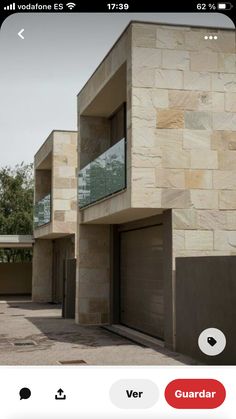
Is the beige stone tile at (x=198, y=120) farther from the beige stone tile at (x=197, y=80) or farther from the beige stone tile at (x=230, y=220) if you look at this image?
the beige stone tile at (x=230, y=220)

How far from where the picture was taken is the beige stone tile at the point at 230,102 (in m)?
11.6

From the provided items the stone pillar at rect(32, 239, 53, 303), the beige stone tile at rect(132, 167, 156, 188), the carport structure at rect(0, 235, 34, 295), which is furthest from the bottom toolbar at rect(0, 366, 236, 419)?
the carport structure at rect(0, 235, 34, 295)

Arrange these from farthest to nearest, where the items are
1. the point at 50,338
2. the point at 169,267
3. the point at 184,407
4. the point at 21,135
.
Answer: the point at 50,338, the point at 169,267, the point at 21,135, the point at 184,407

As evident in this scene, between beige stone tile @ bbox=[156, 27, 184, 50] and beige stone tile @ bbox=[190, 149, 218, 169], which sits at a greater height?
beige stone tile @ bbox=[156, 27, 184, 50]

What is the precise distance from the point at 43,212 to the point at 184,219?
48.4 ft

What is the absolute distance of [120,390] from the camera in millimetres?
3076

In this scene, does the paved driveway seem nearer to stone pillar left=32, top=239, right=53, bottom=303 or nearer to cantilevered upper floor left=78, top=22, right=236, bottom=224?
cantilevered upper floor left=78, top=22, right=236, bottom=224

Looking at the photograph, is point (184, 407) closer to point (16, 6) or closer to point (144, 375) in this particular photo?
point (144, 375)

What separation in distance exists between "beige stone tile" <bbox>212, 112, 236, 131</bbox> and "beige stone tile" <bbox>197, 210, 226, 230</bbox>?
1.89 metres

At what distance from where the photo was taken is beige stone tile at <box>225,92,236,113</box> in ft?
38.2

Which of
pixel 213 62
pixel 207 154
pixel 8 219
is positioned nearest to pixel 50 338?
pixel 207 154

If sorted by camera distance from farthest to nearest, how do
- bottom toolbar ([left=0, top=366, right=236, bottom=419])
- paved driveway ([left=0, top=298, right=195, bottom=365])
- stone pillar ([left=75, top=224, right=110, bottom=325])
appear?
stone pillar ([left=75, top=224, right=110, bottom=325])
paved driveway ([left=0, top=298, right=195, bottom=365])
bottom toolbar ([left=0, top=366, right=236, bottom=419])

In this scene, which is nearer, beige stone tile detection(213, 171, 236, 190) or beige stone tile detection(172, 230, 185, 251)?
beige stone tile detection(172, 230, 185, 251)

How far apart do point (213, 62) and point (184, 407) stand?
385 inches
